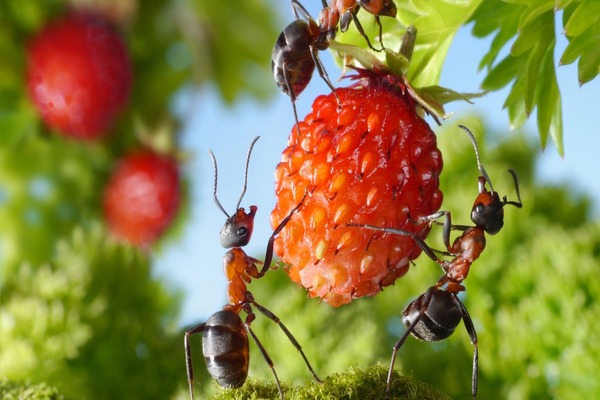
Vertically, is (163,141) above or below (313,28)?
above

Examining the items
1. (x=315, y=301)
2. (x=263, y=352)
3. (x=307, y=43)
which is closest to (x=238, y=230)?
(x=263, y=352)

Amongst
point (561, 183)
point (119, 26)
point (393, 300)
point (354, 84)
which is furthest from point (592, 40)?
point (119, 26)

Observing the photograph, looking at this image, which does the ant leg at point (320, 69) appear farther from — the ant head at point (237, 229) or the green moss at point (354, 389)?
the green moss at point (354, 389)

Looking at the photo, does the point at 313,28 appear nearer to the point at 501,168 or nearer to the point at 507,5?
the point at 507,5

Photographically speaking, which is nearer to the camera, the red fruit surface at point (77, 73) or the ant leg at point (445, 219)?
the ant leg at point (445, 219)

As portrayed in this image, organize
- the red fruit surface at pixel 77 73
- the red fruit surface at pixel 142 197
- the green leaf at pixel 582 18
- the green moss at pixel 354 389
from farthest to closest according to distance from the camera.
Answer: the red fruit surface at pixel 142 197
the red fruit surface at pixel 77 73
the green leaf at pixel 582 18
the green moss at pixel 354 389

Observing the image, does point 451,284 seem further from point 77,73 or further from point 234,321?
point 77,73

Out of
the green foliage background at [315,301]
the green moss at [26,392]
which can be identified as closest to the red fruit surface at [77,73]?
the green foliage background at [315,301]
